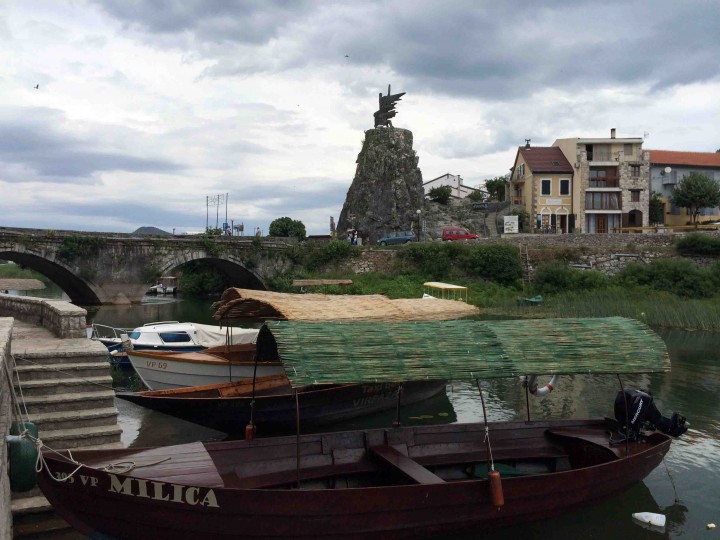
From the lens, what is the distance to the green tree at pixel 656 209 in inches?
2109

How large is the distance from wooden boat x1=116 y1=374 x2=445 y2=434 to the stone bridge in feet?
89.5

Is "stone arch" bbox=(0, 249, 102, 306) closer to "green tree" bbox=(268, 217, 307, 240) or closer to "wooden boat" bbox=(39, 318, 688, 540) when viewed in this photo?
"green tree" bbox=(268, 217, 307, 240)

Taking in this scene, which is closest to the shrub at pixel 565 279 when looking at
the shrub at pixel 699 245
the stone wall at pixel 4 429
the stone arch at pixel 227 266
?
the shrub at pixel 699 245

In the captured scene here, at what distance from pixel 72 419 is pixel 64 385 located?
60 centimetres

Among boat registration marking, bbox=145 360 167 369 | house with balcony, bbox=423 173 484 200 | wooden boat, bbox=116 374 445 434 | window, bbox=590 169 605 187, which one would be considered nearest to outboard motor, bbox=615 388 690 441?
wooden boat, bbox=116 374 445 434

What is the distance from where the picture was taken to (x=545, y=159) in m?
53.5

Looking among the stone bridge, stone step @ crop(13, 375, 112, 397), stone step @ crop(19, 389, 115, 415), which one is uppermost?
the stone bridge

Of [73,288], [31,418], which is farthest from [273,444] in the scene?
[73,288]

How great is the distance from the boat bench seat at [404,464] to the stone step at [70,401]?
3.94 m

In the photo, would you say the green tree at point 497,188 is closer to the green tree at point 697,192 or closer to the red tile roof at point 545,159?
the red tile roof at point 545,159

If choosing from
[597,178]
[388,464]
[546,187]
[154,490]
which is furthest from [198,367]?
[597,178]

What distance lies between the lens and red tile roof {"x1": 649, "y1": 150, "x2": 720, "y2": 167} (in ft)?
179

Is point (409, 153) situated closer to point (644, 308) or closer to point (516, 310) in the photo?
point (516, 310)

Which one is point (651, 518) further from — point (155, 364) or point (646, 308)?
point (646, 308)
